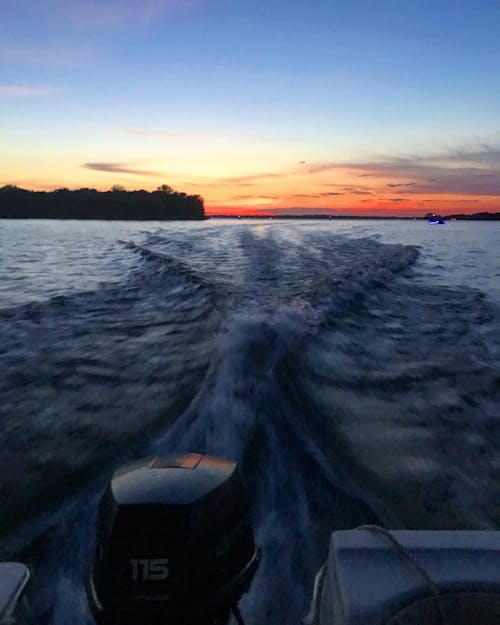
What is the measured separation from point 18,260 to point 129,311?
34.7ft

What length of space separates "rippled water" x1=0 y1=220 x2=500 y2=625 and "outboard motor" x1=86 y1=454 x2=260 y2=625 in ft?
2.90

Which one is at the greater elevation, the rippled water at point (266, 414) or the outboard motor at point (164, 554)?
the outboard motor at point (164, 554)

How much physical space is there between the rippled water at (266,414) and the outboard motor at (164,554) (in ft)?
2.90

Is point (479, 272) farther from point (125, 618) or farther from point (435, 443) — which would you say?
point (125, 618)

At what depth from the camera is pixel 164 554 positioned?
1472 millimetres

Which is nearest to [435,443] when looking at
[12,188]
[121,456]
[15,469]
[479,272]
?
[121,456]

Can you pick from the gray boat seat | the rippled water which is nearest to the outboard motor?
the gray boat seat

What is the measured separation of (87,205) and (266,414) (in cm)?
14206

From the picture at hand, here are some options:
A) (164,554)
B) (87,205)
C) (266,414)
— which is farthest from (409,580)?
(87,205)

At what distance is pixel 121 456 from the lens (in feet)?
11.5

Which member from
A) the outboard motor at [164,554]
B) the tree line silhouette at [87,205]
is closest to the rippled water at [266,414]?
the outboard motor at [164,554]

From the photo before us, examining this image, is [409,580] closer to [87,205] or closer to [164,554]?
[164,554]

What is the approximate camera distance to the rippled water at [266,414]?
2.76 m

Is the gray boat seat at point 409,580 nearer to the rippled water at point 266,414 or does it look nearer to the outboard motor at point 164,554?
the outboard motor at point 164,554
